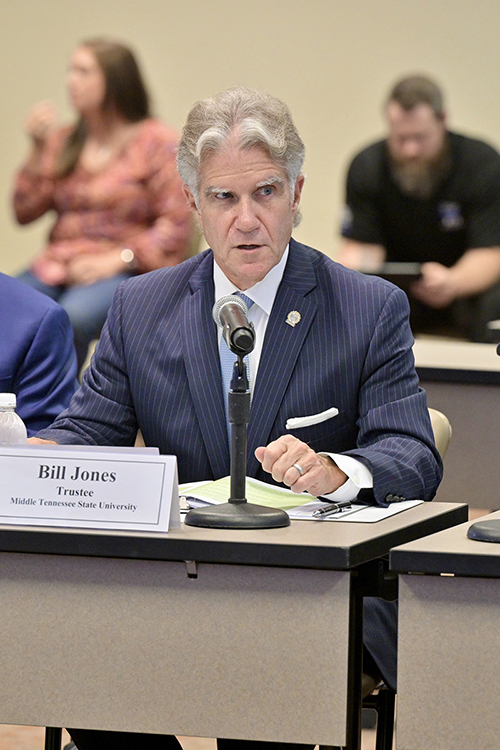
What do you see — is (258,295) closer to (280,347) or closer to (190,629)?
(280,347)

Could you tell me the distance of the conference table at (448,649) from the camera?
1169 millimetres

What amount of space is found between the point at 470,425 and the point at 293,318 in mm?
1922

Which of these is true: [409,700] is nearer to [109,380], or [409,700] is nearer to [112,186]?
[109,380]

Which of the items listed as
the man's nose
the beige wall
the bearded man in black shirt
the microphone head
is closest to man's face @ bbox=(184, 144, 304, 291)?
the man's nose

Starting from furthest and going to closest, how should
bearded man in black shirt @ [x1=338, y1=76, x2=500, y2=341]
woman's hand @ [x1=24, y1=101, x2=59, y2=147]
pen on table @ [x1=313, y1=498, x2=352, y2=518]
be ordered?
1. woman's hand @ [x1=24, y1=101, x2=59, y2=147]
2. bearded man in black shirt @ [x1=338, y1=76, x2=500, y2=341]
3. pen on table @ [x1=313, y1=498, x2=352, y2=518]

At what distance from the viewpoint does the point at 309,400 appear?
72.2 inches

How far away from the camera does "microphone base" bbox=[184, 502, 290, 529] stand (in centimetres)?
136

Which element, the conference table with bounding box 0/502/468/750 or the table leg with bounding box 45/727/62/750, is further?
the table leg with bounding box 45/727/62/750

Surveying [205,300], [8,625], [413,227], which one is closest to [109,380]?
[205,300]

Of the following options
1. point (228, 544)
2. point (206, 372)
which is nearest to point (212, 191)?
point (206, 372)

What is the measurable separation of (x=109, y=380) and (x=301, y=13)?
4355 millimetres

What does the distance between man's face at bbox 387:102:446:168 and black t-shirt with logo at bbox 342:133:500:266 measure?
0.06 metres

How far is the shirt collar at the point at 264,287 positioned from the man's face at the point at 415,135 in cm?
368

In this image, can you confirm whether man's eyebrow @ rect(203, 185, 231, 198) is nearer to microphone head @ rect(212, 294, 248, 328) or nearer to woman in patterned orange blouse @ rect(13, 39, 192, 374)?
microphone head @ rect(212, 294, 248, 328)
